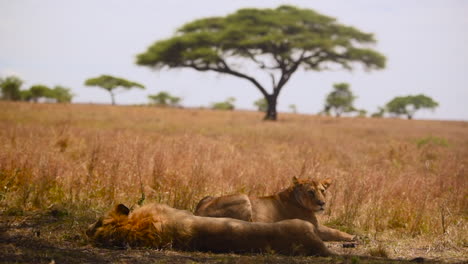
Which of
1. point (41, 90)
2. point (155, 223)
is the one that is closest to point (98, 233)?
point (155, 223)

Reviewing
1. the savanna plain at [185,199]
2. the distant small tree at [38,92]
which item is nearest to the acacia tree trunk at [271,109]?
the savanna plain at [185,199]

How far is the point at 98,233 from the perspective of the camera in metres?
4.22

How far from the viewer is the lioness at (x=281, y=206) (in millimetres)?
4992

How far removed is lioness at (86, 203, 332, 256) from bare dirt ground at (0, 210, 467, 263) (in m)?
0.09

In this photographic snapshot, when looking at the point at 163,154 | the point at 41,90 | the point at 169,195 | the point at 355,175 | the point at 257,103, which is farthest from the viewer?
the point at 257,103

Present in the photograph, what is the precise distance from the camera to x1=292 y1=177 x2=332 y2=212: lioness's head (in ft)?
18.1

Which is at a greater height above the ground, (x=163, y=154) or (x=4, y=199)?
(x=163, y=154)

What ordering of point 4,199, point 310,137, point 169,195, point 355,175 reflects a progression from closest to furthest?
point 4,199 → point 169,195 → point 355,175 → point 310,137

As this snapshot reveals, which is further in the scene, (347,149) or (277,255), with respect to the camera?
(347,149)

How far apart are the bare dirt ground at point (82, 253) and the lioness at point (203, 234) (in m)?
0.09

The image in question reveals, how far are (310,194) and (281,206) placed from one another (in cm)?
39

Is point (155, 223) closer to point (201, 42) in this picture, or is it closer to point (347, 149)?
point (347, 149)

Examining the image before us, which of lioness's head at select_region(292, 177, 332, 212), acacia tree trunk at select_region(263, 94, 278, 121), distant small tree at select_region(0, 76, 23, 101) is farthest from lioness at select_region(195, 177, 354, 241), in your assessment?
distant small tree at select_region(0, 76, 23, 101)

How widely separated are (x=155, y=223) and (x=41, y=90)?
1767 inches
